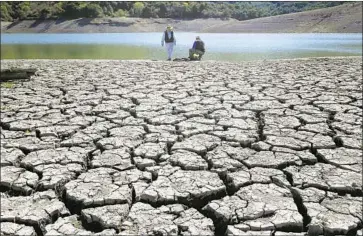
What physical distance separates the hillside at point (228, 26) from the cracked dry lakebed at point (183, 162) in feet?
100

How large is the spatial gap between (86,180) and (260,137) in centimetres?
153

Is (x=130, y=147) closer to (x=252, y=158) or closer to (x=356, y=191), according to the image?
(x=252, y=158)

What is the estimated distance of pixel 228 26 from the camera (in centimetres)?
4350

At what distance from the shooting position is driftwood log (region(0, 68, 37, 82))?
761 centimetres

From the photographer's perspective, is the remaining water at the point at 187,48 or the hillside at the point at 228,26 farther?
the hillside at the point at 228,26

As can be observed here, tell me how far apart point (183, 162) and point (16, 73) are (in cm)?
598

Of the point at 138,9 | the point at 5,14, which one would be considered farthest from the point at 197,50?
the point at 138,9

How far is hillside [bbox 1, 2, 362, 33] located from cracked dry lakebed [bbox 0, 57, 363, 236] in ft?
100

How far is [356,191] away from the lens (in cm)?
242

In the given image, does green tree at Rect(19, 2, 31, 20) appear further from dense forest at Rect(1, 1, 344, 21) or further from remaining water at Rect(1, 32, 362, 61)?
remaining water at Rect(1, 32, 362, 61)

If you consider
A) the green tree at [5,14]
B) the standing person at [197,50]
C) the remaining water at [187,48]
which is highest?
the green tree at [5,14]

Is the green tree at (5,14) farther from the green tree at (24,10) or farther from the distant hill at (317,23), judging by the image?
the distant hill at (317,23)

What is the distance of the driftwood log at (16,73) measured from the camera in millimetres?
7605

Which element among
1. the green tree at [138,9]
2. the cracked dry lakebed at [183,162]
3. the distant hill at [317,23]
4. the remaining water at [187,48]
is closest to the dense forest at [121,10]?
the green tree at [138,9]
